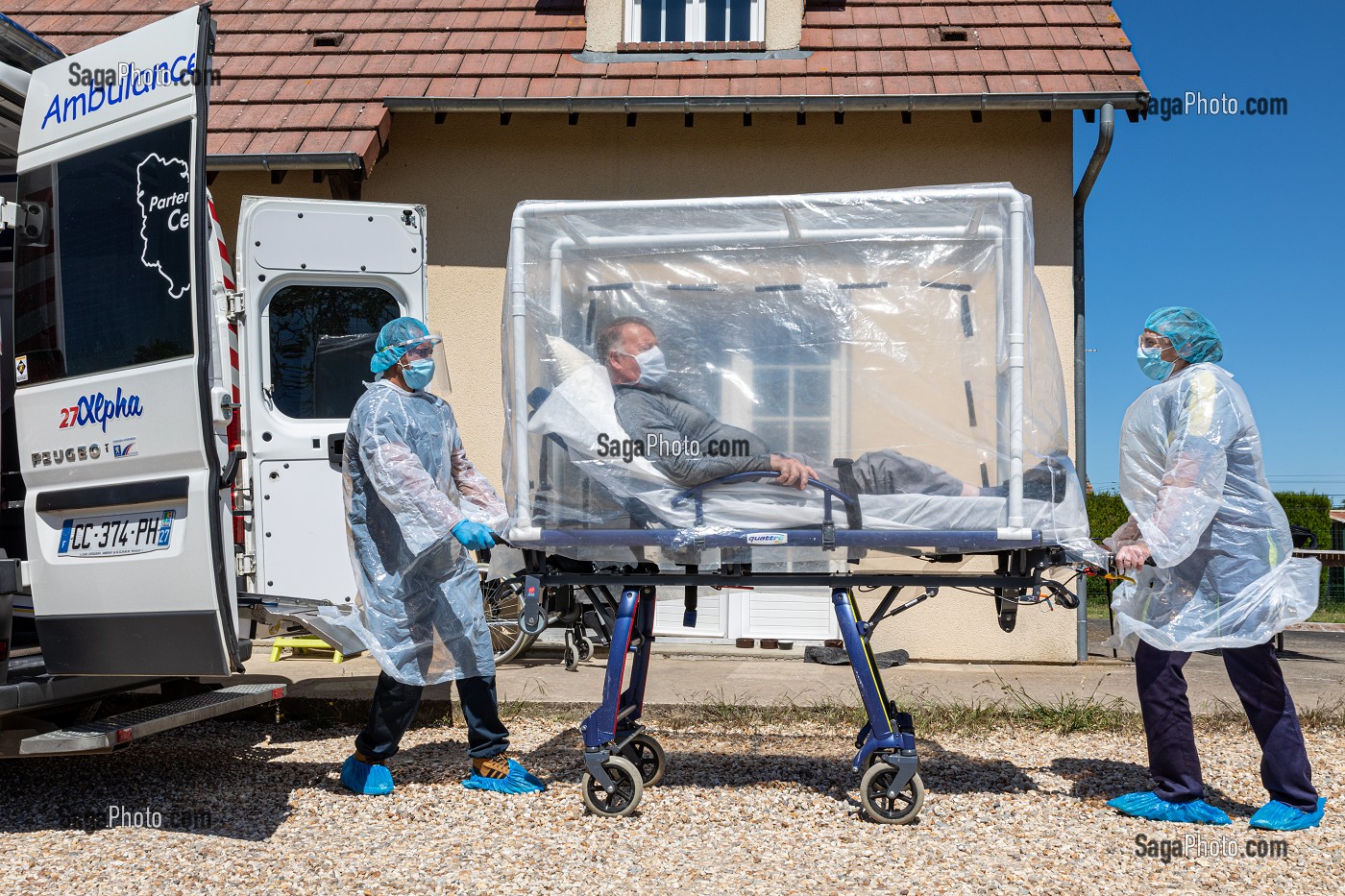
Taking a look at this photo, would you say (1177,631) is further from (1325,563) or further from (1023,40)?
(1325,563)

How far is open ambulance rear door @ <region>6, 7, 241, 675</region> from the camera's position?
378cm

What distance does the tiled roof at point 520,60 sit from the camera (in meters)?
7.39

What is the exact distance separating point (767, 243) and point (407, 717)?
2266 millimetres

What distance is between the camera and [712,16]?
327 inches

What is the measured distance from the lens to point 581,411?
405cm

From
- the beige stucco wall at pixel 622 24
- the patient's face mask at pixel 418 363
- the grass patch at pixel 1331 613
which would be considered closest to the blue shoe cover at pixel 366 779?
the patient's face mask at pixel 418 363

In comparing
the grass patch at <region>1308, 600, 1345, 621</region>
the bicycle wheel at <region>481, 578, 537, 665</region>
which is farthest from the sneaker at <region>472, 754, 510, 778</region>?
the grass patch at <region>1308, 600, 1345, 621</region>

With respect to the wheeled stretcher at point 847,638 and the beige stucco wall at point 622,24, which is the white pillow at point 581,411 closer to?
the wheeled stretcher at point 847,638

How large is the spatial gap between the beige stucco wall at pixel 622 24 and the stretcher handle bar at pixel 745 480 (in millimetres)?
4904

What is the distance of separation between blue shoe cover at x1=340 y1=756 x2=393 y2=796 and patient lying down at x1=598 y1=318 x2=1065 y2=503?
1677 millimetres

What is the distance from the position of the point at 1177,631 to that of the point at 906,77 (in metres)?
4.60

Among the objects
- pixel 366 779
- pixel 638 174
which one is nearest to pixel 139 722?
pixel 366 779

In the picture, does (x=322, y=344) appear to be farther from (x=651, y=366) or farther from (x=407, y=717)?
(x=651, y=366)

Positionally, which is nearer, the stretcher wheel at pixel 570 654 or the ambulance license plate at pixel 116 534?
the ambulance license plate at pixel 116 534
